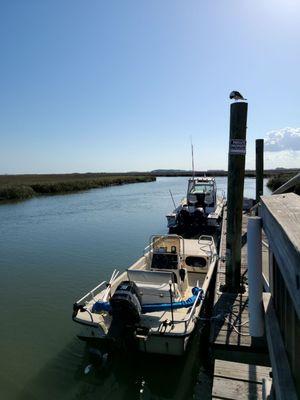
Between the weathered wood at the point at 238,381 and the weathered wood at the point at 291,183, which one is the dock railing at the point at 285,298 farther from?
the weathered wood at the point at 238,381

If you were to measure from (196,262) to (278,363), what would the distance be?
8050 mm

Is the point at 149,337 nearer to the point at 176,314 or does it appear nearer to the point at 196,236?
the point at 176,314

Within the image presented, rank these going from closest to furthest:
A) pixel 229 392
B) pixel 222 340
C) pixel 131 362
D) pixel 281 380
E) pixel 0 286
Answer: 1. pixel 281 380
2. pixel 229 392
3. pixel 222 340
4. pixel 131 362
5. pixel 0 286

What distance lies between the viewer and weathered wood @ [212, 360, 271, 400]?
4348mm

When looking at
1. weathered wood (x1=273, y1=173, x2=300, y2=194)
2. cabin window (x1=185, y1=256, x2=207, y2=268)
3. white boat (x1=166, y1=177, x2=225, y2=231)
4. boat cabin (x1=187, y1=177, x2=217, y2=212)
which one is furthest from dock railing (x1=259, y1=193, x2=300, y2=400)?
boat cabin (x1=187, y1=177, x2=217, y2=212)

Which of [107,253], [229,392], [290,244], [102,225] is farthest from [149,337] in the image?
[102,225]

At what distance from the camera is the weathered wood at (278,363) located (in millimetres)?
2043

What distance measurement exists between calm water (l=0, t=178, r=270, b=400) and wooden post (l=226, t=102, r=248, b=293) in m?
1.75

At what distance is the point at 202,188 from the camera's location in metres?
19.6

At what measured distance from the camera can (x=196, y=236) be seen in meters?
16.2

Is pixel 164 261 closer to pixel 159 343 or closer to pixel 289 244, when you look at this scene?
pixel 159 343

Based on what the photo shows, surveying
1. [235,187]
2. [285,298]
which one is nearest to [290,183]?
[285,298]

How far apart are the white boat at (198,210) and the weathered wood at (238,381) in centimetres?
1215

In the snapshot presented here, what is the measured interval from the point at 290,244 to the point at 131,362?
6.44m
